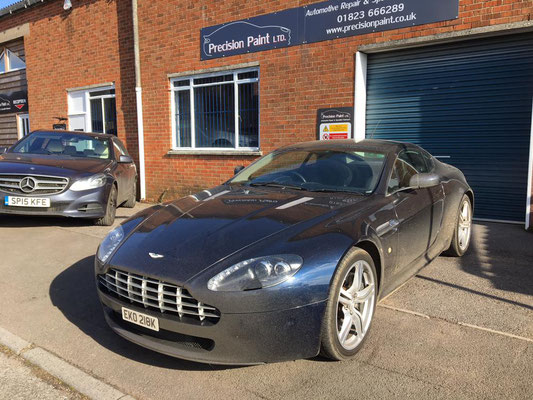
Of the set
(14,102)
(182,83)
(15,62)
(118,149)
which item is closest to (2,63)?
(15,62)

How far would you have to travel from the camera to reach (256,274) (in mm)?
2559

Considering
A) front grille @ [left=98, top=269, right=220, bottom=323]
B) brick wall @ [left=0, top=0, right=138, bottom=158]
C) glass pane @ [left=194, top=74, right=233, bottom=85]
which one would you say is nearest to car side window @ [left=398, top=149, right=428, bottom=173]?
front grille @ [left=98, top=269, right=220, bottom=323]

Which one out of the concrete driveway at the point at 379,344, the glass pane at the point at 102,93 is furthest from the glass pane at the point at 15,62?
the concrete driveway at the point at 379,344

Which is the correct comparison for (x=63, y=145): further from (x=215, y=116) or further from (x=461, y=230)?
(x=461, y=230)

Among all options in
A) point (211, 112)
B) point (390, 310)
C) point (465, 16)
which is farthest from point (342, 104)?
point (390, 310)

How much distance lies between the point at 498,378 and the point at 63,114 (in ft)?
44.4

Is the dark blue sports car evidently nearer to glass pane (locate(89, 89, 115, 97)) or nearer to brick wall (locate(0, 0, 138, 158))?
brick wall (locate(0, 0, 138, 158))

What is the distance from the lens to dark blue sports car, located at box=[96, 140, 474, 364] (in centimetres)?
252

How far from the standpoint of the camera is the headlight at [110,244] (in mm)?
3156

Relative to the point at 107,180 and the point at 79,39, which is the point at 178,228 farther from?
the point at 79,39

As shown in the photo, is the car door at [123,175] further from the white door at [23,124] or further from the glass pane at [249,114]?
the white door at [23,124]

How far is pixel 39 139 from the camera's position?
7.86 metres

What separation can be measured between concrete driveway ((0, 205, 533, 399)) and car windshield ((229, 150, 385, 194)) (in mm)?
1084

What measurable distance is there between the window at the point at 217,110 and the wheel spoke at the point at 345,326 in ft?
22.1
